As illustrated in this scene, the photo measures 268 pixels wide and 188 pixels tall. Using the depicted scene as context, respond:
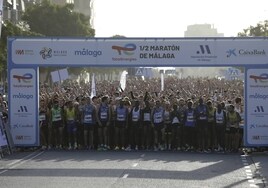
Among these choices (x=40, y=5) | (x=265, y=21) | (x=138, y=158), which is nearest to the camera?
(x=138, y=158)

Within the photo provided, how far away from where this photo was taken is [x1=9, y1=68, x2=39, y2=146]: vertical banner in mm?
23766

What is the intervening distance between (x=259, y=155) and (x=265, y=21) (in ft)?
221

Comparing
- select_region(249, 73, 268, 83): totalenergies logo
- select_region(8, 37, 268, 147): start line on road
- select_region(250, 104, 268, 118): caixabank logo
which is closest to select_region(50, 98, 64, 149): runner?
select_region(8, 37, 268, 147): start line on road

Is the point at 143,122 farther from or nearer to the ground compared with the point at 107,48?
nearer to the ground

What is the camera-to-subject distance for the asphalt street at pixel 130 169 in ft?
51.8

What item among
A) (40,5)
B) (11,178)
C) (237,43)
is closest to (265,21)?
(40,5)

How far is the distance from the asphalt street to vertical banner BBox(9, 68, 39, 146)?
2.42 ft

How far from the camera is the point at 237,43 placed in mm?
23375

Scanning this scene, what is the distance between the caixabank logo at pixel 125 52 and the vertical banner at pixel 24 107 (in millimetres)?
2740

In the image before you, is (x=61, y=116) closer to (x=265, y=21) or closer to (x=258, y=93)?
(x=258, y=93)

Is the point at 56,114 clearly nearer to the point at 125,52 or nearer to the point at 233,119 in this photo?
the point at 125,52

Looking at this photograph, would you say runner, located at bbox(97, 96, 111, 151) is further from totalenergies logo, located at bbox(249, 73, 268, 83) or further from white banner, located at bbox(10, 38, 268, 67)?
totalenergies logo, located at bbox(249, 73, 268, 83)

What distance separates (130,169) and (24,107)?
6664 millimetres

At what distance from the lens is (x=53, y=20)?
75500 mm
